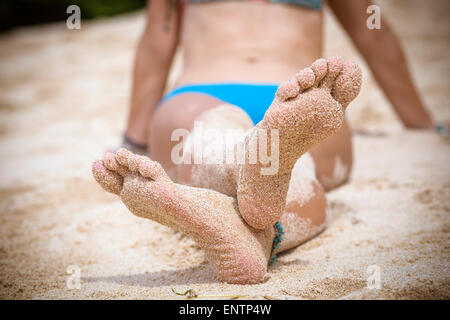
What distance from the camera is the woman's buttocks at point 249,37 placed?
1.31m

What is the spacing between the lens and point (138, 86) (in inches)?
65.6

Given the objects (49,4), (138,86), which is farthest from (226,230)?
(49,4)

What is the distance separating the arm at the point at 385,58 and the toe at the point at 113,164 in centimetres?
115

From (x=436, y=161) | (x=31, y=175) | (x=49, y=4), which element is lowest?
(x=31, y=175)

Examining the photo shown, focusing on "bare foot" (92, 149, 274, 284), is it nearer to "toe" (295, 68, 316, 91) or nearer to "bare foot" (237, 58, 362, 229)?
"bare foot" (237, 58, 362, 229)

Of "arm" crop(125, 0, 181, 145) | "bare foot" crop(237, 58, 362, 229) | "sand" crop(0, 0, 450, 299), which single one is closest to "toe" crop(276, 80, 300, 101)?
"bare foot" crop(237, 58, 362, 229)

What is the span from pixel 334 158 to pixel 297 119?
1.91 feet

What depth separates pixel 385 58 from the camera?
168 centimetres

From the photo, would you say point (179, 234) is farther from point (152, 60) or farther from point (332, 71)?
point (152, 60)

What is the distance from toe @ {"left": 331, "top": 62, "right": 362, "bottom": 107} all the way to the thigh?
40 cm

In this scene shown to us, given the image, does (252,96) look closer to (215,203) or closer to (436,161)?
(215,203)

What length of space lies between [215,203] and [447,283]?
1.49 feet

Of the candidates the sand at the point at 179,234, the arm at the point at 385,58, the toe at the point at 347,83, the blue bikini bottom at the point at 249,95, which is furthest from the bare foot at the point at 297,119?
the arm at the point at 385,58

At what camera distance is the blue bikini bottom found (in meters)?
1.15
